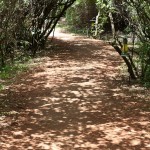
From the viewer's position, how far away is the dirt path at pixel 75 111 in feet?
25.1

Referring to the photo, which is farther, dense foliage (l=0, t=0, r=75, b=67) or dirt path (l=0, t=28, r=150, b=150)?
dense foliage (l=0, t=0, r=75, b=67)

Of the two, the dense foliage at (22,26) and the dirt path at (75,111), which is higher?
the dense foliage at (22,26)

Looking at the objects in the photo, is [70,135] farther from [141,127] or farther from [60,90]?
[60,90]

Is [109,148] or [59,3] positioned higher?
[59,3]

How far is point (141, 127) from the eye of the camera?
8.48 metres

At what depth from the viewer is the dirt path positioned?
25.1 ft

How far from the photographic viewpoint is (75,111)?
9781 mm

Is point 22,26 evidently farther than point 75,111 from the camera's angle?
Yes

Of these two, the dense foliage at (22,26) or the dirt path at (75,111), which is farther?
the dense foliage at (22,26)

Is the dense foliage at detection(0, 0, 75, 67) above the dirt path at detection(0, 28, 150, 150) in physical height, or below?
above

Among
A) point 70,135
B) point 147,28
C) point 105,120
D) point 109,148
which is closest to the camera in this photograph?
point 109,148

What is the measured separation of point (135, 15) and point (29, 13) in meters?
7.28

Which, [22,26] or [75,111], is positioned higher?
[22,26]

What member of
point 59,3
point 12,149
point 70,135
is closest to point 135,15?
point 70,135
